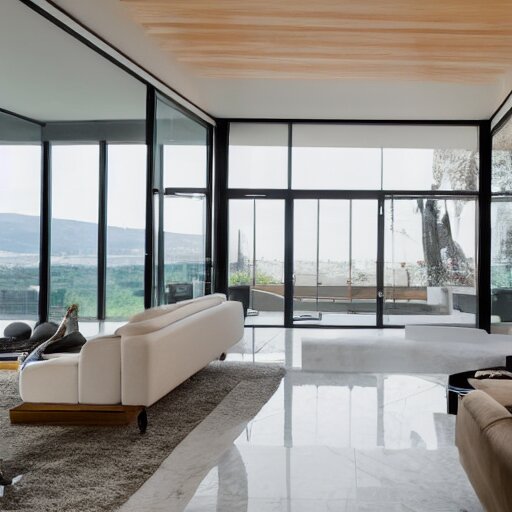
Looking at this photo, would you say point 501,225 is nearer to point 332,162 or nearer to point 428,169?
point 428,169

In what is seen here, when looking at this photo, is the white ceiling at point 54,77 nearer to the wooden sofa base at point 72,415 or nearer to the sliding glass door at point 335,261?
the sliding glass door at point 335,261

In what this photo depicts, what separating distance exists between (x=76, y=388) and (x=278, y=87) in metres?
4.87

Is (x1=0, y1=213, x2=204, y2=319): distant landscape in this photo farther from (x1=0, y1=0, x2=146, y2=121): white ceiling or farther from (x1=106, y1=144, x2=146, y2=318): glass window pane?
(x1=0, y1=0, x2=146, y2=121): white ceiling

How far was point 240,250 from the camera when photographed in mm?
8750

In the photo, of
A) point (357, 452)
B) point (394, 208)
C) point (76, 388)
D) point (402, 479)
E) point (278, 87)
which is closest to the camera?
point (402, 479)

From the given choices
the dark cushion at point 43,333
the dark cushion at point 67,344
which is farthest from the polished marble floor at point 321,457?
the dark cushion at point 43,333

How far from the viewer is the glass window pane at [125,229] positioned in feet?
32.2

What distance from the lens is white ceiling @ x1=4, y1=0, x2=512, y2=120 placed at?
582cm

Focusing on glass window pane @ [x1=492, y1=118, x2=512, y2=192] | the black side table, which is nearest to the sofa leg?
the black side table

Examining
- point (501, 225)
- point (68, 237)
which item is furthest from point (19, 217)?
point (501, 225)

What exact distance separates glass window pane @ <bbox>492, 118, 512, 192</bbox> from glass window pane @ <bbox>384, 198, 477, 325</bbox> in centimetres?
73

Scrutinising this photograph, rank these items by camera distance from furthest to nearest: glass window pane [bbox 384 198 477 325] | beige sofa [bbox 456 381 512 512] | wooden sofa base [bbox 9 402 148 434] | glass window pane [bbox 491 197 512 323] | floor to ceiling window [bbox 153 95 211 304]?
glass window pane [bbox 384 198 477 325]
glass window pane [bbox 491 197 512 323]
floor to ceiling window [bbox 153 95 211 304]
wooden sofa base [bbox 9 402 148 434]
beige sofa [bbox 456 381 512 512]

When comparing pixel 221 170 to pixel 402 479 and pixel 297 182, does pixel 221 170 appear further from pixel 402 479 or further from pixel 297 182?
pixel 402 479

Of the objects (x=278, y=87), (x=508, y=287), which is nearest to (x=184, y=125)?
(x=278, y=87)
